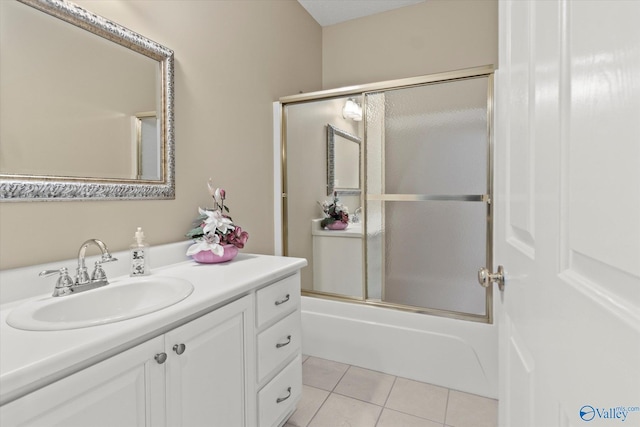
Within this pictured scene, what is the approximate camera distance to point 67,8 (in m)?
1.10

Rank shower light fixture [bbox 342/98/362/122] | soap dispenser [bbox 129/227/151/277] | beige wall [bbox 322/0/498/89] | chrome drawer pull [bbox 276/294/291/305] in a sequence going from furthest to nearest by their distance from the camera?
beige wall [bbox 322/0/498/89] → shower light fixture [bbox 342/98/362/122] → chrome drawer pull [bbox 276/294/291/305] → soap dispenser [bbox 129/227/151/277]

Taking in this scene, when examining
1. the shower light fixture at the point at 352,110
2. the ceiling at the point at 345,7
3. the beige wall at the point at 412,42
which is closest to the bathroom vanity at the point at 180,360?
the shower light fixture at the point at 352,110

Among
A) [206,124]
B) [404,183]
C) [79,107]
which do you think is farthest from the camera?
[404,183]

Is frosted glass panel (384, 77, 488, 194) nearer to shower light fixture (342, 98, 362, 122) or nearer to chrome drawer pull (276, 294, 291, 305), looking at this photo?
shower light fixture (342, 98, 362, 122)

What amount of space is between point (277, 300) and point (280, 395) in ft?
Answer: 1.44

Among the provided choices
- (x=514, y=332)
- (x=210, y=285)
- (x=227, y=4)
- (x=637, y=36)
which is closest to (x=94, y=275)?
(x=210, y=285)

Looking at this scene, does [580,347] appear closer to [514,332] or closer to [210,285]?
[514,332]

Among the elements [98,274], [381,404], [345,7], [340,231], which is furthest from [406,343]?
[345,7]

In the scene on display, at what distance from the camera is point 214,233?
1.48m

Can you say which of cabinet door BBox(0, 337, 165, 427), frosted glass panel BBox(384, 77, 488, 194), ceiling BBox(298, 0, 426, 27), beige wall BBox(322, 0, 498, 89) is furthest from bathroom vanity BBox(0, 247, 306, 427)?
ceiling BBox(298, 0, 426, 27)

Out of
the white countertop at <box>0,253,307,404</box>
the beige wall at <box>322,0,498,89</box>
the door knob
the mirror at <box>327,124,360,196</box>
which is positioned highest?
the beige wall at <box>322,0,498,89</box>

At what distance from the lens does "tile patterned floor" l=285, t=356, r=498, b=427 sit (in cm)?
158

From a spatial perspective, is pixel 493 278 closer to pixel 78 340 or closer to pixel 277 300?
pixel 277 300

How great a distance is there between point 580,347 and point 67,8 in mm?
1651
